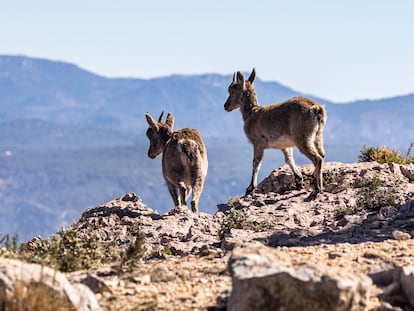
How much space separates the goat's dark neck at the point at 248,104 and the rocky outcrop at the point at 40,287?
13.4 meters

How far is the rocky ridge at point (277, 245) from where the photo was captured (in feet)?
22.4

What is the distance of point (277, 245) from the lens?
37.1 ft

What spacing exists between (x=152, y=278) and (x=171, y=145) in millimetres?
8615

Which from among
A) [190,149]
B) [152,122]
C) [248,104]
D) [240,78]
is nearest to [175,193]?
[190,149]

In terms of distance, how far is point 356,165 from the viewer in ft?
61.6

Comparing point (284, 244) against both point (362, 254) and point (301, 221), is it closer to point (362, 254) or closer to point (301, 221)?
point (362, 254)

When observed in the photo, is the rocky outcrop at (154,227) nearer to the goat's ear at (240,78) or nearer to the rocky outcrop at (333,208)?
the rocky outcrop at (333,208)

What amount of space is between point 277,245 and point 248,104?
946 centimetres

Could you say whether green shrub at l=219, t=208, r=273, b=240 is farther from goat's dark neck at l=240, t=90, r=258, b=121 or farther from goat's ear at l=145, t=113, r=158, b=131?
goat's dark neck at l=240, t=90, r=258, b=121

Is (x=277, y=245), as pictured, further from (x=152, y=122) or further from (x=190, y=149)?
(x=152, y=122)

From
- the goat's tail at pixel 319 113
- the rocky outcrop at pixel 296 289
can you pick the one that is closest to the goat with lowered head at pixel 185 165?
the goat's tail at pixel 319 113

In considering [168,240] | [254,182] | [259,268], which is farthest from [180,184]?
[259,268]

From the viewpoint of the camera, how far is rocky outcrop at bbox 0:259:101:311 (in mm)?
6730

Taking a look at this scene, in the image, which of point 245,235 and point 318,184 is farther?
point 318,184
